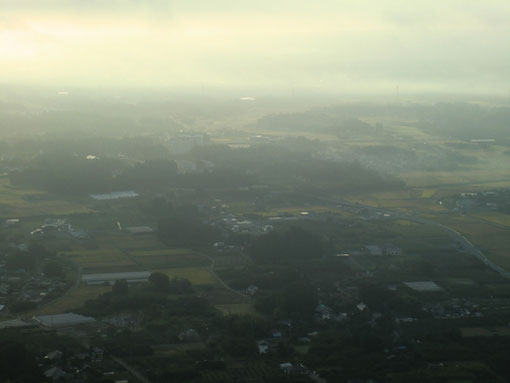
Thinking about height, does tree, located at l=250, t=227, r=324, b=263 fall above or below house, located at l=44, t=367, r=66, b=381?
above

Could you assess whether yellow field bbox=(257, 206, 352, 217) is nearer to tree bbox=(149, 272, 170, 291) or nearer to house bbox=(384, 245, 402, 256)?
house bbox=(384, 245, 402, 256)

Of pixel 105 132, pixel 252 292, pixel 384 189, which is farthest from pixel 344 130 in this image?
pixel 252 292

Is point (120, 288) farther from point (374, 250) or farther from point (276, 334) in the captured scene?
point (374, 250)

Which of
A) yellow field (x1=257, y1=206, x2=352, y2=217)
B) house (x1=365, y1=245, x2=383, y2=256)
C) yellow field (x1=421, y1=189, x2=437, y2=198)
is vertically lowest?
house (x1=365, y1=245, x2=383, y2=256)

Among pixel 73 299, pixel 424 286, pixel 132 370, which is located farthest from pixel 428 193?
pixel 132 370

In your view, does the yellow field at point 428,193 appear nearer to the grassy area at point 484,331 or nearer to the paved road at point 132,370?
the grassy area at point 484,331

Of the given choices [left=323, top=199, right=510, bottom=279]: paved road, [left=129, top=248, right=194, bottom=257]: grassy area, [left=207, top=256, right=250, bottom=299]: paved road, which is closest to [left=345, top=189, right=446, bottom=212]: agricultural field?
[left=323, top=199, right=510, bottom=279]: paved road
